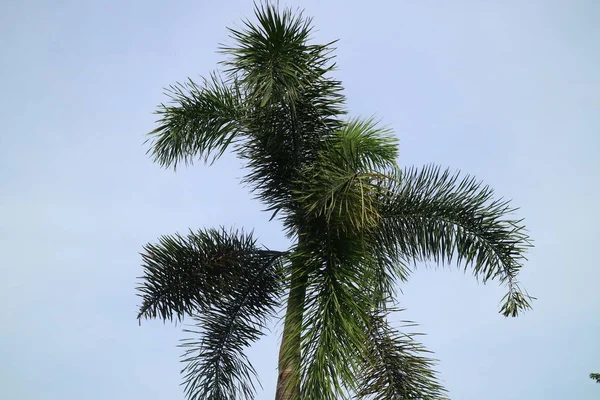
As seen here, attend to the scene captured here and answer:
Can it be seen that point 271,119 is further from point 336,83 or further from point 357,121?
point 357,121

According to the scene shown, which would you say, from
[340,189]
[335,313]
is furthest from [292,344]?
[340,189]

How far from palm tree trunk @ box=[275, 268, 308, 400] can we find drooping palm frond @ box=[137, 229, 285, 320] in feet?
3.68

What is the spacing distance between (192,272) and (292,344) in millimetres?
1990

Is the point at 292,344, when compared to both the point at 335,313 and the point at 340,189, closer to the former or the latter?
the point at 335,313

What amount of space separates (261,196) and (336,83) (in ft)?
6.04

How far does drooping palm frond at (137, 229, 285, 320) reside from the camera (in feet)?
29.6

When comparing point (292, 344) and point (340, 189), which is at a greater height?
point (340, 189)

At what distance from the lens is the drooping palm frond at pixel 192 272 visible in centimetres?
902

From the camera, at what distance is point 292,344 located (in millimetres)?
7773

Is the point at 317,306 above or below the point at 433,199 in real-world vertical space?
below

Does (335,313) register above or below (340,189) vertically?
below

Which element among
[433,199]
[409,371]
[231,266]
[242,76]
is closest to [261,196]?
[231,266]

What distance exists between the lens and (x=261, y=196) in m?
9.12

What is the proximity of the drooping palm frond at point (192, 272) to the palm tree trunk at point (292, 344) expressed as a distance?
1.12 m
